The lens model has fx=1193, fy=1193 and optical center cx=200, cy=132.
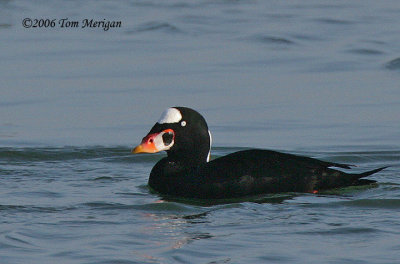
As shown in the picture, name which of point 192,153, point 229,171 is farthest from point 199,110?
point 229,171

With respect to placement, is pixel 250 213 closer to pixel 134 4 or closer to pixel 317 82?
pixel 317 82

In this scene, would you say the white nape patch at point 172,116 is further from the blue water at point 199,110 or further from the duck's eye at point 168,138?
the blue water at point 199,110

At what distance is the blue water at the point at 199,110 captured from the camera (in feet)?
29.3

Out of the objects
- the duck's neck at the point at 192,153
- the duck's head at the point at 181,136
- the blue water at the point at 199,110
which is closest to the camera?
the blue water at the point at 199,110

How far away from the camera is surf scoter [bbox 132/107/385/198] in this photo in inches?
417

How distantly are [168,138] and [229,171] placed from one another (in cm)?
79

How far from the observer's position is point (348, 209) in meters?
10.0

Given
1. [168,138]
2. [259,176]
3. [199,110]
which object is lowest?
[259,176]

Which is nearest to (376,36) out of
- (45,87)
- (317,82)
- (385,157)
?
(317,82)

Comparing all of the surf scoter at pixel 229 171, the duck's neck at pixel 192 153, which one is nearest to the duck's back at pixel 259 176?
the surf scoter at pixel 229 171

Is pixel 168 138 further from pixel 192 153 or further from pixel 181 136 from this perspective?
pixel 192 153

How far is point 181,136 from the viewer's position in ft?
36.4

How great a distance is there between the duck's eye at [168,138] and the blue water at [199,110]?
553mm

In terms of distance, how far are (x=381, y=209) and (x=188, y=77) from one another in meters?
6.94
